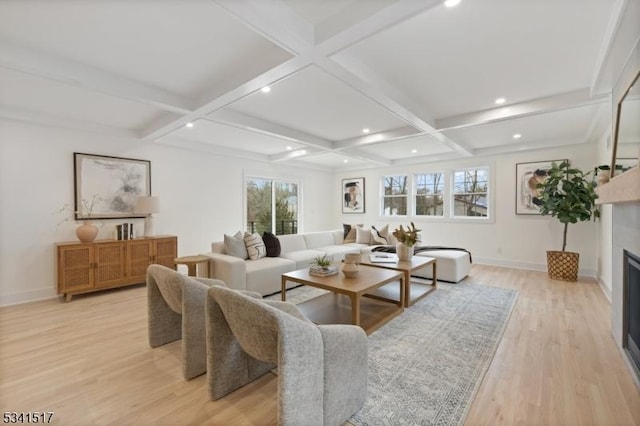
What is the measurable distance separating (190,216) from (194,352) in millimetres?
3770

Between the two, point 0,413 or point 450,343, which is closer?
point 0,413

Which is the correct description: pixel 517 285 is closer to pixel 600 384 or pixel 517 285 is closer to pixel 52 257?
pixel 600 384

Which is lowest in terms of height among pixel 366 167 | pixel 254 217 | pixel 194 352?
pixel 194 352

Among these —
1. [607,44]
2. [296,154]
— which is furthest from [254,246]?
[607,44]

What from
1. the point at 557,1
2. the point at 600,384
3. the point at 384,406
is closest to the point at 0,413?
the point at 384,406

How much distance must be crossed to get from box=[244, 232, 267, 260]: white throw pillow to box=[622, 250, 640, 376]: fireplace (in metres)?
3.91

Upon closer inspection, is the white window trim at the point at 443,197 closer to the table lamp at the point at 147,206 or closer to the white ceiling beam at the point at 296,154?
the white ceiling beam at the point at 296,154

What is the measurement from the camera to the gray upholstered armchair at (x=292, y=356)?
50.5 inches

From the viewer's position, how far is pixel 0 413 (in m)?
1.67

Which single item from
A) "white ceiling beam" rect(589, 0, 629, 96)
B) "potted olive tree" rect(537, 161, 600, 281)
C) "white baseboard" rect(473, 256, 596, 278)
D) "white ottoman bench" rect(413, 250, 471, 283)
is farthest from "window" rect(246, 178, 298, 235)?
"white ceiling beam" rect(589, 0, 629, 96)

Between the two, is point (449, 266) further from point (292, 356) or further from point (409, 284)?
point (292, 356)

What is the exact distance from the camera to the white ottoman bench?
4387mm

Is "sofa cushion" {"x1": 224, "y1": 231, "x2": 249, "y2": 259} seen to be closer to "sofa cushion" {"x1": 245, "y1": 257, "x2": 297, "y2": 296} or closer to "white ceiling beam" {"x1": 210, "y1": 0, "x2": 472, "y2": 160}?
"sofa cushion" {"x1": 245, "y1": 257, "x2": 297, "y2": 296}

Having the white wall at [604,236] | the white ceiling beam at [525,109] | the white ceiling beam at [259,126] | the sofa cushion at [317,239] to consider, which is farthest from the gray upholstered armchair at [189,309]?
the white wall at [604,236]
